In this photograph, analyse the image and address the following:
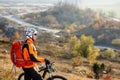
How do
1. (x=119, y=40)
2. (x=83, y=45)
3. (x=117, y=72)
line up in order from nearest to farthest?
(x=117, y=72), (x=83, y=45), (x=119, y=40)

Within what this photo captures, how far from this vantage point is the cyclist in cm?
1187

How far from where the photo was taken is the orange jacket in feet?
38.8

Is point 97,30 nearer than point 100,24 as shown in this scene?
Yes

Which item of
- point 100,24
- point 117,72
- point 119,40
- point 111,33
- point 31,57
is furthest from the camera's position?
point 100,24

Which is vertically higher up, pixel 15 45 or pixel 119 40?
pixel 15 45

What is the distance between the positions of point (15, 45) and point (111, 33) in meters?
165

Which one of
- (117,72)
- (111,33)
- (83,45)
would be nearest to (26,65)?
(117,72)

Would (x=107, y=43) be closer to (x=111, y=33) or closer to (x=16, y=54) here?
(x=111, y=33)

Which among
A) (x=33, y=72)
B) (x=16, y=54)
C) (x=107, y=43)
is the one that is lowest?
(x=107, y=43)

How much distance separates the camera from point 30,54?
1183 centimetres

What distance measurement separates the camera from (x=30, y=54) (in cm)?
1183

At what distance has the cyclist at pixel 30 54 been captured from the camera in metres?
11.9

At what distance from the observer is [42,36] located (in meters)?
161

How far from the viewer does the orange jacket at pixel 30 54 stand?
38.8 ft
